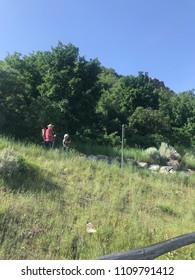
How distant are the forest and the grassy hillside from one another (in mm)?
7609

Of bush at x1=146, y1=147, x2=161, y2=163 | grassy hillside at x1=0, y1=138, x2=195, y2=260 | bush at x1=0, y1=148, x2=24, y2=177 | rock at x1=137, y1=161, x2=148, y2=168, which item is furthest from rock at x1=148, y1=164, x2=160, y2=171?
bush at x1=0, y1=148, x2=24, y2=177

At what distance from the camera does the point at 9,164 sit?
10.9 m

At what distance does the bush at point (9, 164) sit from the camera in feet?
34.9

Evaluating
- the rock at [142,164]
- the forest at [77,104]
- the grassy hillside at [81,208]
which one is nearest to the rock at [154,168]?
the rock at [142,164]

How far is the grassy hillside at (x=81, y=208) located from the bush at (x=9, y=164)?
30mm

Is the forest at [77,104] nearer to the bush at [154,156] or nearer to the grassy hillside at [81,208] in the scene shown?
the bush at [154,156]

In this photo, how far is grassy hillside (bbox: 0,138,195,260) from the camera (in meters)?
7.29

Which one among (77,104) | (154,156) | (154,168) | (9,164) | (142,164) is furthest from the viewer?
(77,104)

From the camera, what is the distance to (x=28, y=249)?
6.97 m

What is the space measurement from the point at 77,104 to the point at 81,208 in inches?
749

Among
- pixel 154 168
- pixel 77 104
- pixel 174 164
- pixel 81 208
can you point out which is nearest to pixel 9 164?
pixel 81 208

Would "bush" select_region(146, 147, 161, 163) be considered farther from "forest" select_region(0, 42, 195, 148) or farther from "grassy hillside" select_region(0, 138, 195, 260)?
"grassy hillside" select_region(0, 138, 195, 260)

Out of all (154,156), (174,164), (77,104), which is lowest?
(174,164)

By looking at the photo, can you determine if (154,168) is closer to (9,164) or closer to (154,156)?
(154,156)
